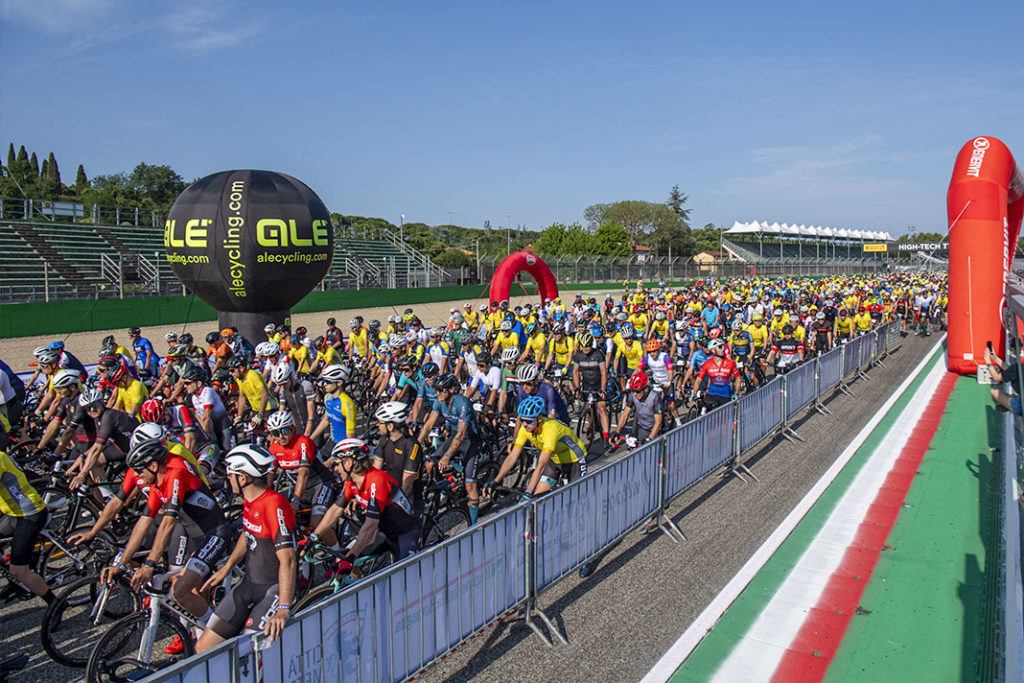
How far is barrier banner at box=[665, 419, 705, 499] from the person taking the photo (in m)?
8.41

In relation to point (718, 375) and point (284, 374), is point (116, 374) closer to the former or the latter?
point (284, 374)

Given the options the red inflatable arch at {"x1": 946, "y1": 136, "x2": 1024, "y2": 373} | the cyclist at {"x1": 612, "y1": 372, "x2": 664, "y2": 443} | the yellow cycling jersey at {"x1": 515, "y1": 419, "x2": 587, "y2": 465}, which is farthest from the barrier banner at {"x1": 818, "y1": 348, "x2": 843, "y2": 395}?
the yellow cycling jersey at {"x1": 515, "y1": 419, "x2": 587, "y2": 465}

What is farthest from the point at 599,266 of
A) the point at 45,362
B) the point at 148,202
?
the point at 45,362

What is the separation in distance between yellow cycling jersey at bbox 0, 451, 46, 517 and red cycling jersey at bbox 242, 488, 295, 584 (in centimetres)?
234

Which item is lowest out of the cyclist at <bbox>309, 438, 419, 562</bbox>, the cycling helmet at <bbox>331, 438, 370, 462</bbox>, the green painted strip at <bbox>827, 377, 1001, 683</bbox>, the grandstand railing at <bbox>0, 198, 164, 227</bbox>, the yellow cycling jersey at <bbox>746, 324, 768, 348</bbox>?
the green painted strip at <bbox>827, 377, 1001, 683</bbox>

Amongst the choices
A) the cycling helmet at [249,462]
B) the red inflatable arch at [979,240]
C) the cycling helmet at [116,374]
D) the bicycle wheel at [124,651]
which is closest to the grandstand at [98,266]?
the cycling helmet at [116,374]

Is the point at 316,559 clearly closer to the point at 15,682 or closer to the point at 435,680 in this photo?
the point at 435,680

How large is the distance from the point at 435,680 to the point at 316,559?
130cm

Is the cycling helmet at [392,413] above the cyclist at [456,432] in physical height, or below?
above

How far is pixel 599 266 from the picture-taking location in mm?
56312

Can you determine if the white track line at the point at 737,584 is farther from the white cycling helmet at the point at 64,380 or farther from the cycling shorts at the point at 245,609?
the white cycling helmet at the point at 64,380

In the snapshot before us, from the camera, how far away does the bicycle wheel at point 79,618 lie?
18.1 feet

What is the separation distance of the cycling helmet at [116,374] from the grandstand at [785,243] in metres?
90.3

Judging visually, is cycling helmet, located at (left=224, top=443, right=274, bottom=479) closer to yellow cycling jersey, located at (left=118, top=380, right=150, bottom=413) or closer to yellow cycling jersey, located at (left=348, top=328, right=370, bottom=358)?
yellow cycling jersey, located at (left=118, top=380, right=150, bottom=413)
